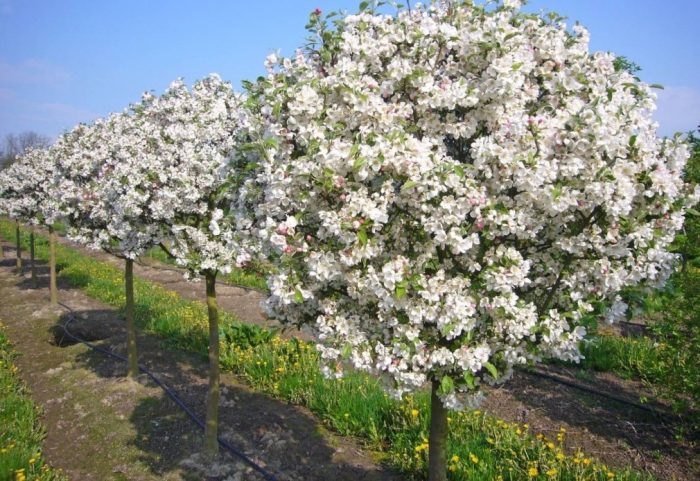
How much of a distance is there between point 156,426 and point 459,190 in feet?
20.9

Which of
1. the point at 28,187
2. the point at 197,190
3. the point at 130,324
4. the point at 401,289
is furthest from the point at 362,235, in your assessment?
the point at 28,187

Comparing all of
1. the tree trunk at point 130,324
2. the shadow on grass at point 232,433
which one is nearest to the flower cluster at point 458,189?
the shadow on grass at point 232,433

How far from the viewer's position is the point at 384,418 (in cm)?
701

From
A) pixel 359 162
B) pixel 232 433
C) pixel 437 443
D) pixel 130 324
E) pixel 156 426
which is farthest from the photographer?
pixel 130 324

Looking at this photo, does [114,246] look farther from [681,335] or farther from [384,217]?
[681,335]

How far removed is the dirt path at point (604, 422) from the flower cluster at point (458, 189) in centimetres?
381

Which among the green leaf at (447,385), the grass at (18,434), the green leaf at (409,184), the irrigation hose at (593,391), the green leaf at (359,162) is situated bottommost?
the grass at (18,434)

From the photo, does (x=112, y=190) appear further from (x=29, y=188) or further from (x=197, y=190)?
(x=29, y=188)

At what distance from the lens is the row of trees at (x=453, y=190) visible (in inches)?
119

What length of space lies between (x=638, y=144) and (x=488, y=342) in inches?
59.1

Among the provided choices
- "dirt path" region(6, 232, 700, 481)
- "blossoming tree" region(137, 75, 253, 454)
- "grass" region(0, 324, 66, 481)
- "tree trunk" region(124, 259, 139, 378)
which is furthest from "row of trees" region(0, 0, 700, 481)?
"tree trunk" region(124, 259, 139, 378)

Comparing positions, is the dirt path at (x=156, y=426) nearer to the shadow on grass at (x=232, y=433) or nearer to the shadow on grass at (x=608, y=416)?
the shadow on grass at (x=232, y=433)

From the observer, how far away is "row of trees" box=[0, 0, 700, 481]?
3.02 metres

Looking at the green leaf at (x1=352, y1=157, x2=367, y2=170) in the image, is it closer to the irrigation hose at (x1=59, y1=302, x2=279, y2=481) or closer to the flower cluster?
the flower cluster
